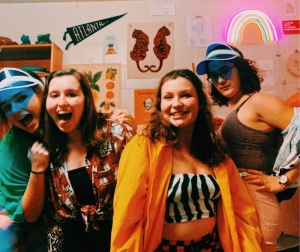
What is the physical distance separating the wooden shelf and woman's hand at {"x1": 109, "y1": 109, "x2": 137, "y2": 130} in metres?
0.30

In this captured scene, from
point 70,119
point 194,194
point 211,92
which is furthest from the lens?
point 211,92

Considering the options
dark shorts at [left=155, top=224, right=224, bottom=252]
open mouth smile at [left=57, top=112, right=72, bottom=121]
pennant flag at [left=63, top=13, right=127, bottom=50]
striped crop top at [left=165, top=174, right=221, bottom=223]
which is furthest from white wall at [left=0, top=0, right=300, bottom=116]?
dark shorts at [left=155, top=224, right=224, bottom=252]

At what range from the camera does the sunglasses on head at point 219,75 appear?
1.11m

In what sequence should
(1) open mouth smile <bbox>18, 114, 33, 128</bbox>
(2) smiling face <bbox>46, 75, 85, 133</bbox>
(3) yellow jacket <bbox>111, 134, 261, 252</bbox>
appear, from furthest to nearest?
(1) open mouth smile <bbox>18, 114, 33, 128</bbox>
(2) smiling face <bbox>46, 75, 85, 133</bbox>
(3) yellow jacket <bbox>111, 134, 261, 252</bbox>

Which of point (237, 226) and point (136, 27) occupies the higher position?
point (136, 27)

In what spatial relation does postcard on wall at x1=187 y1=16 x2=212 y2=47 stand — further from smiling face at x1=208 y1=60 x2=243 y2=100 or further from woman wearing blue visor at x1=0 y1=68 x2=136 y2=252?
woman wearing blue visor at x1=0 y1=68 x2=136 y2=252

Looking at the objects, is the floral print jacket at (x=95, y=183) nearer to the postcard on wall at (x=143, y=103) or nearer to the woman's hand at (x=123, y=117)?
the woman's hand at (x=123, y=117)

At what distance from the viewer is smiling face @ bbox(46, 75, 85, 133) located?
971 mm

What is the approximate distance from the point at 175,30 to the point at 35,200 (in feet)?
2.64

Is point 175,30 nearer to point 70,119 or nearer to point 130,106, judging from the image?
point 130,106

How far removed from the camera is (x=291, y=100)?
1.16 meters

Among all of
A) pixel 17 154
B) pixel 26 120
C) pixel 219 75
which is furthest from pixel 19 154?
pixel 219 75

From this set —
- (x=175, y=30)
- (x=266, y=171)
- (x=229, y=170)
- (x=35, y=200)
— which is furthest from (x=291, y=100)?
(x=35, y=200)

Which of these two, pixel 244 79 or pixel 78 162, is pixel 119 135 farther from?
pixel 244 79
